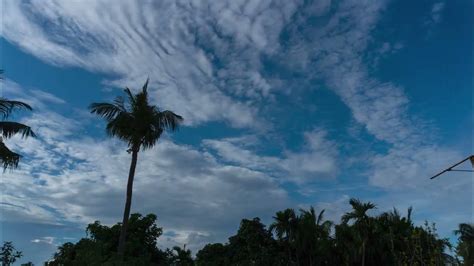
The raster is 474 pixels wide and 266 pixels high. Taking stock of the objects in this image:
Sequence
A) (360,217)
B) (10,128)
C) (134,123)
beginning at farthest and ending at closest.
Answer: (360,217)
(134,123)
(10,128)

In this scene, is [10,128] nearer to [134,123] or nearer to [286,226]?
[134,123]

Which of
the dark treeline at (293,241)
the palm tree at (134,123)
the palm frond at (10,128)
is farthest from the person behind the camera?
the dark treeline at (293,241)

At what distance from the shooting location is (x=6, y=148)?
15828mm

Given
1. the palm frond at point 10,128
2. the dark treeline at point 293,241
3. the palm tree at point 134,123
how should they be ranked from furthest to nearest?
the dark treeline at point 293,241, the palm tree at point 134,123, the palm frond at point 10,128

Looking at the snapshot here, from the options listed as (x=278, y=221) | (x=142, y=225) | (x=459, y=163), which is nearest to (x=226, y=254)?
(x=278, y=221)

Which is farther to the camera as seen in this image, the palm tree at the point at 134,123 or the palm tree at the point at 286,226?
the palm tree at the point at 286,226

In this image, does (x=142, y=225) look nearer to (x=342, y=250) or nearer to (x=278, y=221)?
(x=278, y=221)

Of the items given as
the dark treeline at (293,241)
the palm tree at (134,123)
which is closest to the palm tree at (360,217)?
the dark treeline at (293,241)

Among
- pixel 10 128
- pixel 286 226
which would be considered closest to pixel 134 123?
pixel 10 128

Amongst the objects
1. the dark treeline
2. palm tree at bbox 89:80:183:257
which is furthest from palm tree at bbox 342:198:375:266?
palm tree at bbox 89:80:183:257

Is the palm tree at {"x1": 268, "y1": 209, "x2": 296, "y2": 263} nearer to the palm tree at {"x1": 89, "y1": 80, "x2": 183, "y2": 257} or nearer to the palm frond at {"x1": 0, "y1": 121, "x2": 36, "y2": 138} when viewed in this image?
the palm tree at {"x1": 89, "y1": 80, "x2": 183, "y2": 257}

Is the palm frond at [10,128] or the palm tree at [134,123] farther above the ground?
the palm tree at [134,123]

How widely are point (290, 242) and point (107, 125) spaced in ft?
88.9

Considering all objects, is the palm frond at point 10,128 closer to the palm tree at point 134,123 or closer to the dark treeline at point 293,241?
the palm tree at point 134,123
